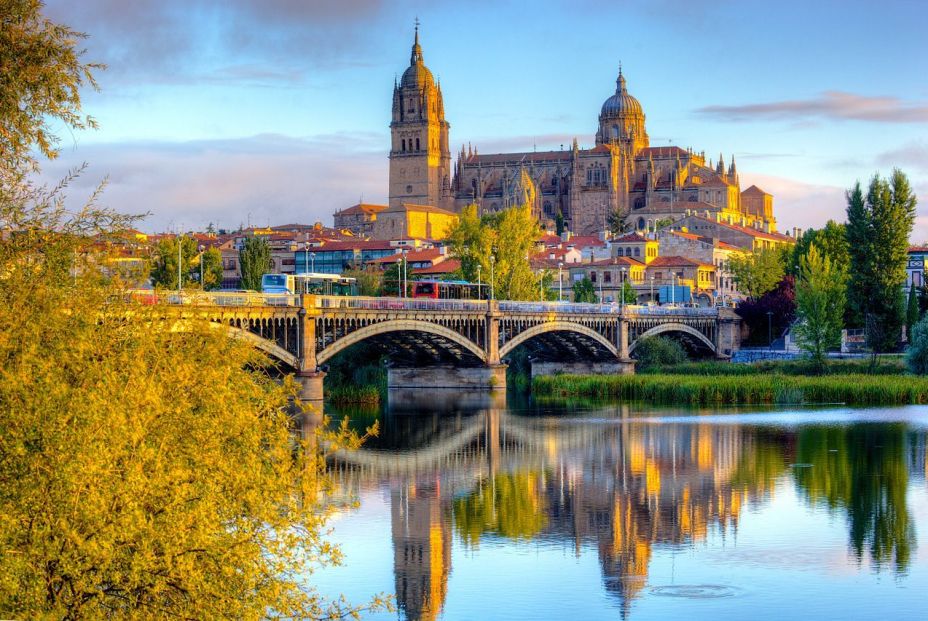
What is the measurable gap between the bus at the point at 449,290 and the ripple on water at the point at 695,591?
5911cm

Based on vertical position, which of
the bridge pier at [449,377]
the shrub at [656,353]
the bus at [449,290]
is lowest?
the bridge pier at [449,377]

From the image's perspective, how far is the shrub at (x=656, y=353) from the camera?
86625 mm

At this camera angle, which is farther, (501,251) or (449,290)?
(501,251)

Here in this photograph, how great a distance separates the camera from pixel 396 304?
66.9 m

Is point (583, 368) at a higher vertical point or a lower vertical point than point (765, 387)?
higher

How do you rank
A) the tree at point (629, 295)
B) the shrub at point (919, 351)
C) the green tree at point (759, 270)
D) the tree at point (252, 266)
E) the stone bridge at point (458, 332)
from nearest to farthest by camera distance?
the stone bridge at point (458, 332) < the shrub at point (919, 351) < the tree at point (252, 266) < the green tree at point (759, 270) < the tree at point (629, 295)

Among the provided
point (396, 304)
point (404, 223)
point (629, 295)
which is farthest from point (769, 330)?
point (404, 223)

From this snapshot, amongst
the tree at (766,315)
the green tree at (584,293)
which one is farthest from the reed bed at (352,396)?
the green tree at (584,293)

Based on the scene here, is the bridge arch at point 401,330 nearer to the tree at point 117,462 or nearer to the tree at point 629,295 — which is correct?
the tree at point 117,462

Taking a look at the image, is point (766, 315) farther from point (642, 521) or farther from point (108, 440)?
point (108, 440)

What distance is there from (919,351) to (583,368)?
2396 cm

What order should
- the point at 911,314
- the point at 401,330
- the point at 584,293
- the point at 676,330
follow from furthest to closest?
the point at 584,293 < the point at 676,330 < the point at 911,314 < the point at 401,330

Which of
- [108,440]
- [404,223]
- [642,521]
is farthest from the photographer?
[404,223]

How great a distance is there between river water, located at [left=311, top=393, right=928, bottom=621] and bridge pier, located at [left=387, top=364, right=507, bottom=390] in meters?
19.1
